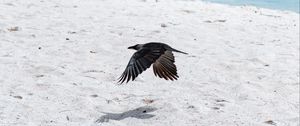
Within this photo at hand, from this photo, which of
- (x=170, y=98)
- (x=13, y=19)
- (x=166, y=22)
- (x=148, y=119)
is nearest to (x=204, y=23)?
(x=166, y=22)

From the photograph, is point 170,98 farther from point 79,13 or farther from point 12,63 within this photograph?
point 79,13

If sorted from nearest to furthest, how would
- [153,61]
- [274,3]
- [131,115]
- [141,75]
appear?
[153,61]
[131,115]
[141,75]
[274,3]

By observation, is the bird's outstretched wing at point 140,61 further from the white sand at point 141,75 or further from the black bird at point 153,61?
the white sand at point 141,75

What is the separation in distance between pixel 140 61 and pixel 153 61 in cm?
18

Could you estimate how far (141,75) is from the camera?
394 inches

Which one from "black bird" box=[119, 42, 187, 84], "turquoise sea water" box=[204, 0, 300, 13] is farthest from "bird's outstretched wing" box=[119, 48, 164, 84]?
"turquoise sea water" box=[204, 0, 300, 13]

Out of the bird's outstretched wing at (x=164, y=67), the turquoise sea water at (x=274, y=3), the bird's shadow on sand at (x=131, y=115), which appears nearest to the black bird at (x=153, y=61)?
the bird's outstretched wing at (x=164, y=67)

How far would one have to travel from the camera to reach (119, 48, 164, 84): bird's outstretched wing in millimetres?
6703

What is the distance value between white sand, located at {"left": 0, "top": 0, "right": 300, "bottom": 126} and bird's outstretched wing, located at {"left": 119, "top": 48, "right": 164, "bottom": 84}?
105cm

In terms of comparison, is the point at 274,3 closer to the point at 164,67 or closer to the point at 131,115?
the point at 131,115

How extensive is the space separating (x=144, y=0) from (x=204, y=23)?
3606 mm

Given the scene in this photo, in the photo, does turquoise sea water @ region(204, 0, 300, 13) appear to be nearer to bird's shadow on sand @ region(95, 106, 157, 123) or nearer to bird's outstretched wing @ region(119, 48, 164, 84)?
bird's shadow on sand @ region(95, 106, 157, 123)

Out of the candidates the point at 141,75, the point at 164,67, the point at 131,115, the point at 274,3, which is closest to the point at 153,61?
the point at 164,67

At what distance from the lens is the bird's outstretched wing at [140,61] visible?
670cm
